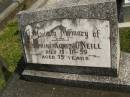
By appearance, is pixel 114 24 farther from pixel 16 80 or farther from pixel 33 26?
pixel 16 80

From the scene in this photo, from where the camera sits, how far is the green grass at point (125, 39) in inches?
211

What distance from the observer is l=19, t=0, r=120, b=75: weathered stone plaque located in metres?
3.80

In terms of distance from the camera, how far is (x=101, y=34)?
387cm

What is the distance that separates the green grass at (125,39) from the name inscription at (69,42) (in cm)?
139

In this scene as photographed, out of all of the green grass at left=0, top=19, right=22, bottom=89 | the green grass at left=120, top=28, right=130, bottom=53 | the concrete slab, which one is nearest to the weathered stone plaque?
the concrete slab

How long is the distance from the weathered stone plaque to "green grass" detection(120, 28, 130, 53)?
1.37m

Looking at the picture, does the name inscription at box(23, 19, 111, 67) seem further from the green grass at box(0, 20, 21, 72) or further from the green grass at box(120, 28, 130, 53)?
the green grass at box(120, 28, 130, 53)

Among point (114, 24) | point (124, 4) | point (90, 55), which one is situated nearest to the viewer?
point (114, 24)

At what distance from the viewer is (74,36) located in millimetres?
4012

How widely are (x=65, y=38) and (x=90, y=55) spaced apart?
373mm

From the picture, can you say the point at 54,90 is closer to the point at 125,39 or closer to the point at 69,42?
the point at 69,42

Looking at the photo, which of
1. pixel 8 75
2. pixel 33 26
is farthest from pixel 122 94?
pixel 8 75

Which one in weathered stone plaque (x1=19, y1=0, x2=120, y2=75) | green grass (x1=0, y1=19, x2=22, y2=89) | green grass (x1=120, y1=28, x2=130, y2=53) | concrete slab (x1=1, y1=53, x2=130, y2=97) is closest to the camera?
weathered stone plaque (x1=19, y1=0, x2=120, y2=75)

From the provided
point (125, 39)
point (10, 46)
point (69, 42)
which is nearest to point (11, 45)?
point (10, 46)
